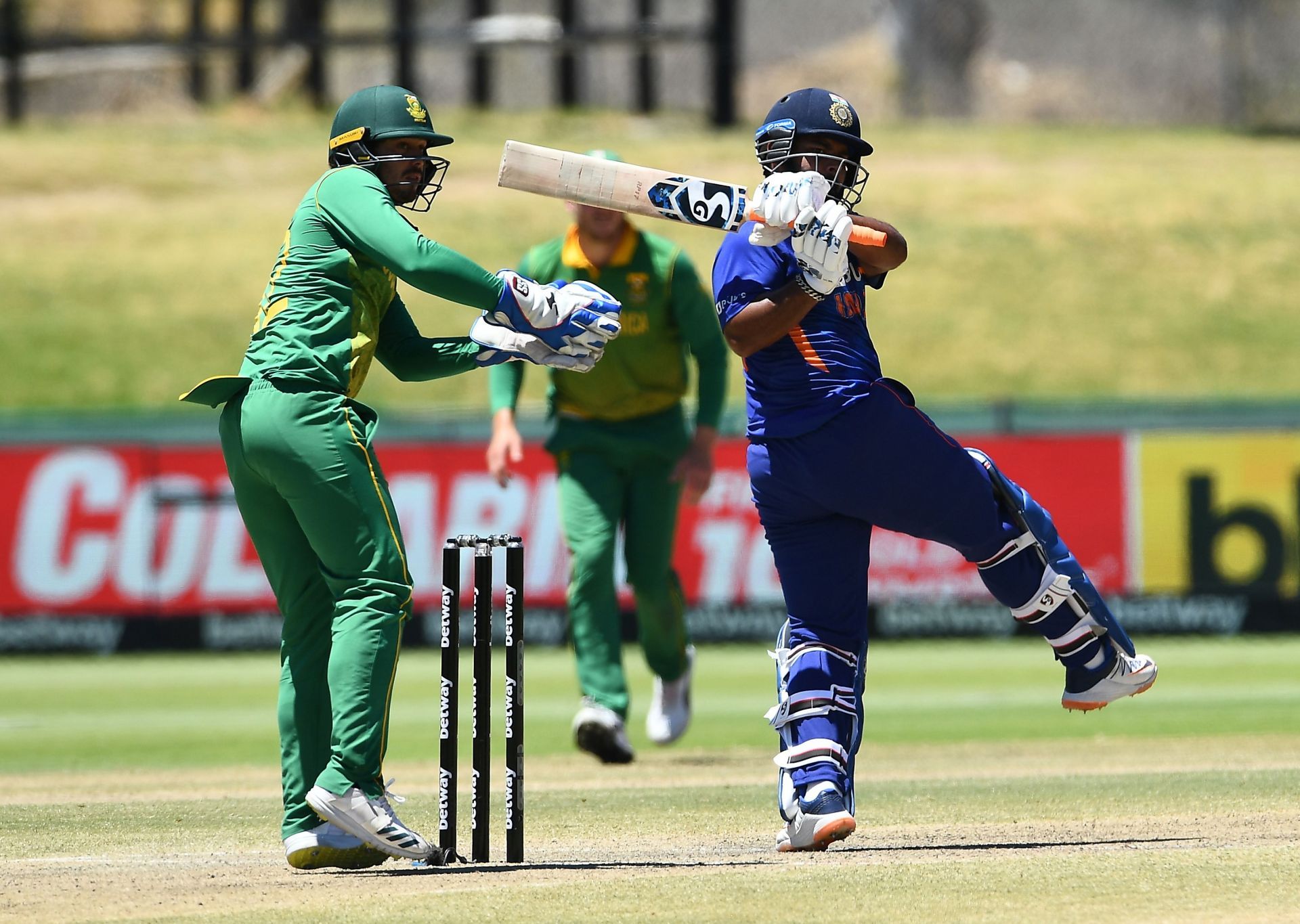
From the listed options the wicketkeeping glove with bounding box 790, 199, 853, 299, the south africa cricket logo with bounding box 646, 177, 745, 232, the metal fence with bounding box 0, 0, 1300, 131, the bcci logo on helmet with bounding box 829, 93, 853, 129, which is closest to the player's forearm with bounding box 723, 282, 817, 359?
the wicketkeeping glove with bounding box 790, 199, 853, 299

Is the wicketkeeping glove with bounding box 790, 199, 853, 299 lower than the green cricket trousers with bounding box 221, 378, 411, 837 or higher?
higher

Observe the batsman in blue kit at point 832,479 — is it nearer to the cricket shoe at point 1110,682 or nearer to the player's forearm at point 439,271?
the cricket shoe at point 1110,682

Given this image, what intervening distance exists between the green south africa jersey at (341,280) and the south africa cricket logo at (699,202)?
2.08ft

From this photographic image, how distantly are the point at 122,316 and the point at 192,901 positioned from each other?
1909 cm

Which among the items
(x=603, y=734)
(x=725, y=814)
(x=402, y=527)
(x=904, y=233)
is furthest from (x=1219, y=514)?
(x=904, y=233)

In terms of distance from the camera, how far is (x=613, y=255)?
8648mm

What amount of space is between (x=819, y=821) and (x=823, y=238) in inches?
62.8

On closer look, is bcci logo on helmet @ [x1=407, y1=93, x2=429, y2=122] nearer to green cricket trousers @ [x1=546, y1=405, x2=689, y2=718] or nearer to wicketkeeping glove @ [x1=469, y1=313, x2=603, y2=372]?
wicketkeeping glove @ [x1=469, y1=313, x2=603, y2=372]

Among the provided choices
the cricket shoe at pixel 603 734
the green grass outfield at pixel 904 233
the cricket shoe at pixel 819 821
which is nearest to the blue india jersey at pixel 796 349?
the cricket shoe at pixel 819 821

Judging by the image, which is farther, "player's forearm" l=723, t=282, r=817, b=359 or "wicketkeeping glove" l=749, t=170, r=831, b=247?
"player's forearm" l=723, t=282, r=817, b=359

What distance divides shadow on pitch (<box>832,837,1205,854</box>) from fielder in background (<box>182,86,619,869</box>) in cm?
123

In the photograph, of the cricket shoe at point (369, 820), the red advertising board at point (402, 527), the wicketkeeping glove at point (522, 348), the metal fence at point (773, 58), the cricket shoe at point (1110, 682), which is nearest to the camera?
the cricket shoe at point (369, 820)

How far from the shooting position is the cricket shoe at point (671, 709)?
29.2ft

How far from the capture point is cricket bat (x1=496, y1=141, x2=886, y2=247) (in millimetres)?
5551
